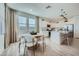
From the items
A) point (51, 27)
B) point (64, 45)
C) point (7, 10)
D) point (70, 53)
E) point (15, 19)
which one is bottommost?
point (70, 53)

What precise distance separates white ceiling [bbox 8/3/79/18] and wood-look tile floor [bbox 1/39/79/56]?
0.60 metres

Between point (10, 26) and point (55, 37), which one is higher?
point (10, 26)

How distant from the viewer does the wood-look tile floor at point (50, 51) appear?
6.94 ft

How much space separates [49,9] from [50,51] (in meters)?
0.87

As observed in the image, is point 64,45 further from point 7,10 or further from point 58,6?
point 7,10

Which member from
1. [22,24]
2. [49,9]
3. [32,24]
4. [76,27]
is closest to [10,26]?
[22,24]

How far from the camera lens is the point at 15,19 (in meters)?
2.10

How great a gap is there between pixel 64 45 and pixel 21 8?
1.15 meters

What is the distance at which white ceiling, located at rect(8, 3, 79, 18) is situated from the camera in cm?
207

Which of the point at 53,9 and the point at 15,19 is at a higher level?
the point at 53,9

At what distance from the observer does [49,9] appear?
2121 millimetres

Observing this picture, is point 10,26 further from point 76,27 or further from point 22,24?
point 76,27

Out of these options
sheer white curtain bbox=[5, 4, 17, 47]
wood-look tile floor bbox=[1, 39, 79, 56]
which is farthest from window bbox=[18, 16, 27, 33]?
wood-look tile floor bbox=[1, 39, 79, 56]

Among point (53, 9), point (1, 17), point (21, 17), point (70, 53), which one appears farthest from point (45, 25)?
point (1, 17)
